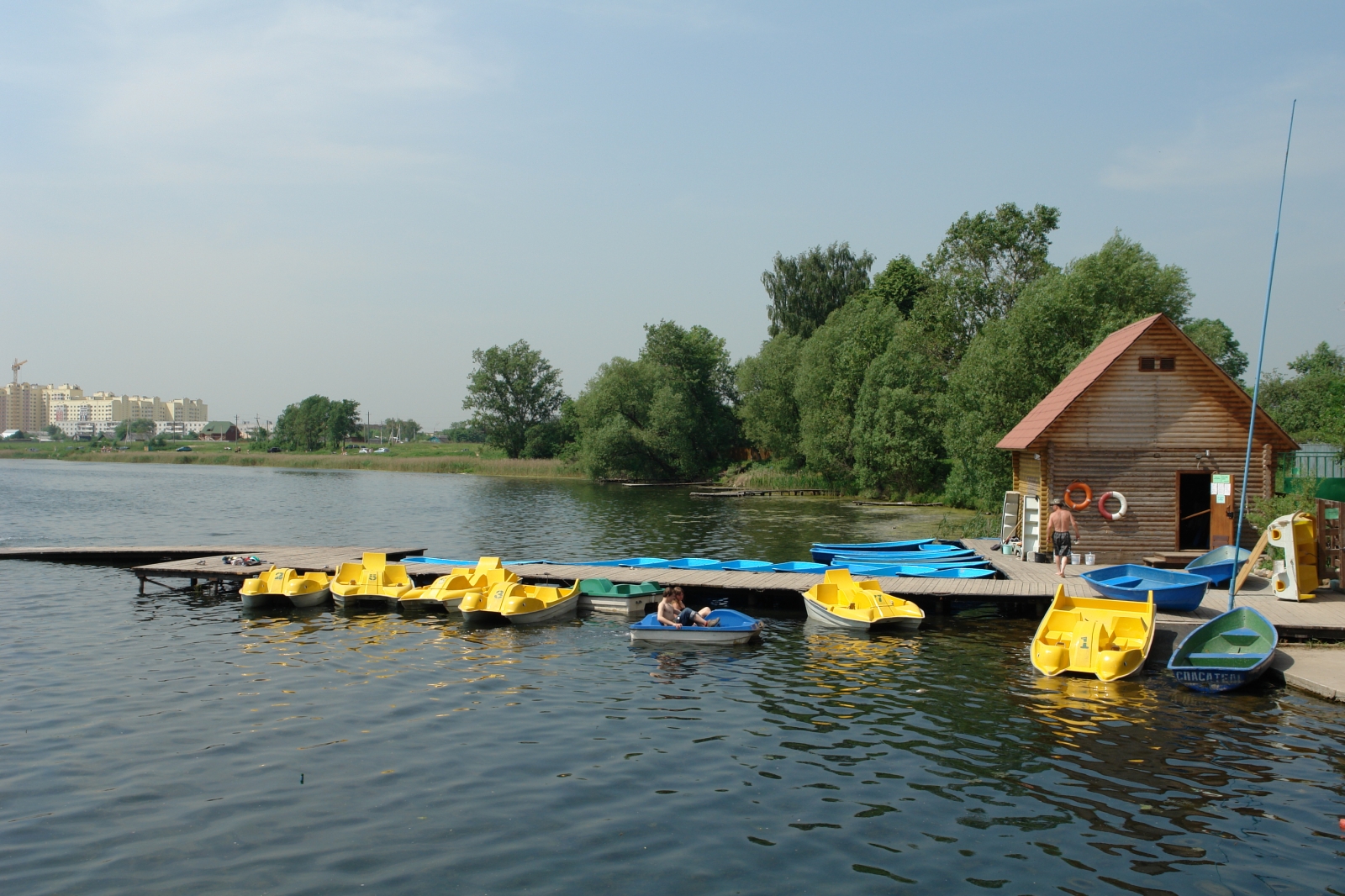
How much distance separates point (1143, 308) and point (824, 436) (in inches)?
957

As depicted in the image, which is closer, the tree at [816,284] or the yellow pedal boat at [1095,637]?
the yellow pedal boat at [1095,637]

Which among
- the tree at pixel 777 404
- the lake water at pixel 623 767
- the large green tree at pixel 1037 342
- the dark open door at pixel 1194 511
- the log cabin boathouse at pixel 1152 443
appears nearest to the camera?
the lake water at pixel 623 767

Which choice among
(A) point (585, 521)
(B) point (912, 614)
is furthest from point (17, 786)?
(A) point (585, 521)

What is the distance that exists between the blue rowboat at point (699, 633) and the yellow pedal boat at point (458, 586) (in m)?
4.41

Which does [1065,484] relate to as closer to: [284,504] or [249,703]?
[249,703]

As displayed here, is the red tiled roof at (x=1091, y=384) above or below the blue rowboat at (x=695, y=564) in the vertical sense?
above

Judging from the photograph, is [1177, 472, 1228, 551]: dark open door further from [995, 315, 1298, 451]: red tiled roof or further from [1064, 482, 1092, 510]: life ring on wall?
[1064, 482, 1092, 510]: life ring on wall

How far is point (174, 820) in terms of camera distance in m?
9.64

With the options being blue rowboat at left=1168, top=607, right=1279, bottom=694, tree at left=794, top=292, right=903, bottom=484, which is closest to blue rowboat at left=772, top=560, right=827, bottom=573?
blue rowboat at left=1168, top=607, right=1279, bottom=694

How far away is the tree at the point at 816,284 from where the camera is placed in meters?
80.2

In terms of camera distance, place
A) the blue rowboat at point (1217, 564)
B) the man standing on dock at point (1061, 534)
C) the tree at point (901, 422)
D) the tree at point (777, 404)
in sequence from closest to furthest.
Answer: the blue rowboat at point (1217, 564), the man standing on dock at point (1061, 534), the tree at point (901, 422), the tree at point (777, 404)

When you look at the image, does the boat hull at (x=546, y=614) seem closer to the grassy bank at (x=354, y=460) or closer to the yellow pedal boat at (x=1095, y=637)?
the yellow pedal boat at (x=1095, y=637)

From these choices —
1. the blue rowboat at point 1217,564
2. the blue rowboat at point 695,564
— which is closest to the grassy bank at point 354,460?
the blue rowboat at point 695,564

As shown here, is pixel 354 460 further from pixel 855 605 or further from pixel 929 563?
pixel 855 605
